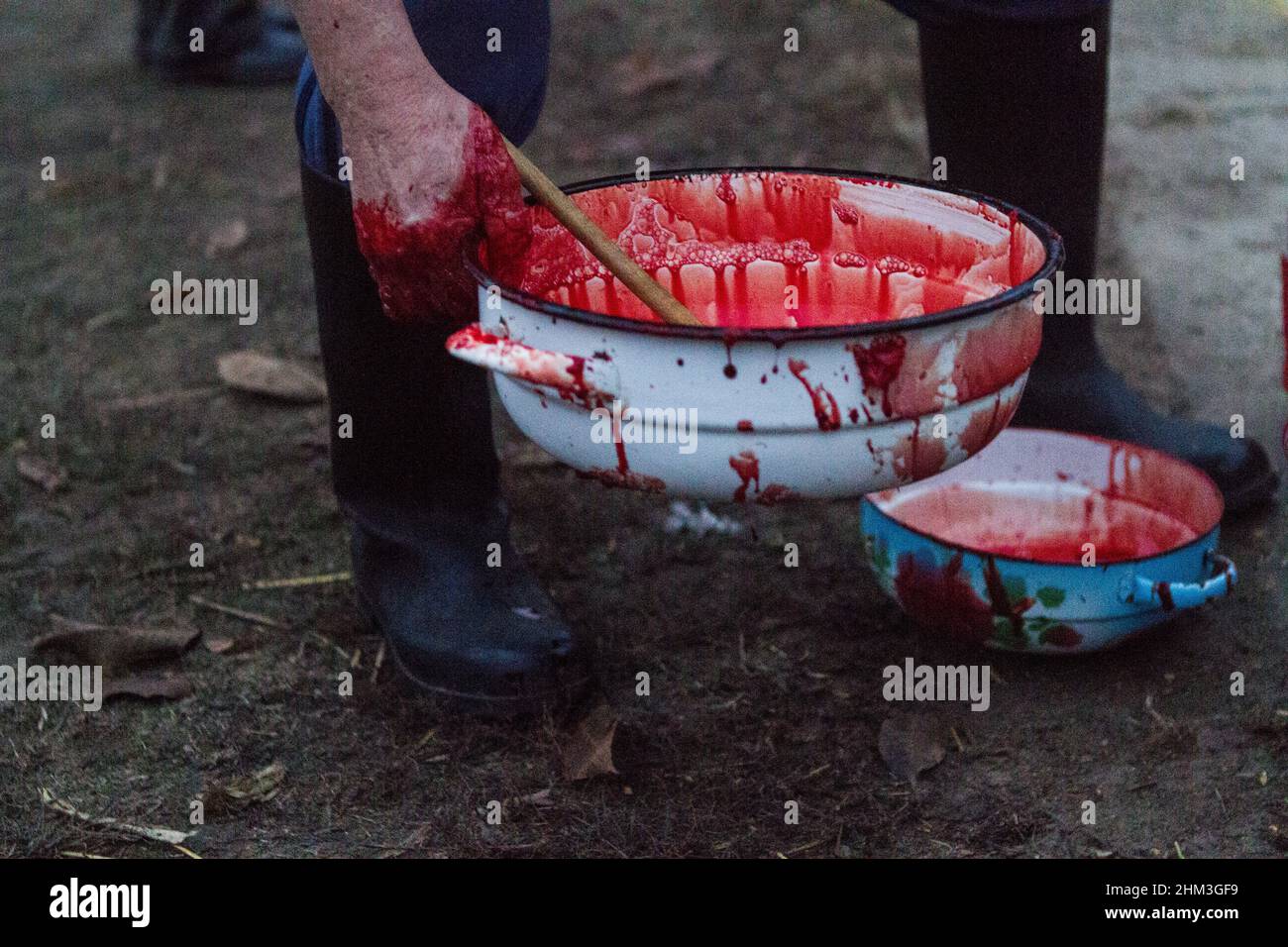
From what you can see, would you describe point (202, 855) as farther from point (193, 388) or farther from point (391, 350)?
point (193, 388)

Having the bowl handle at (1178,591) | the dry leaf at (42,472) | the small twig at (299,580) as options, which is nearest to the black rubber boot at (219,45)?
the dry leaf at (42,472)

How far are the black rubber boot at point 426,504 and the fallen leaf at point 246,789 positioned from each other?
7.6 inches

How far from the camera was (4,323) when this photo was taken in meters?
2.71

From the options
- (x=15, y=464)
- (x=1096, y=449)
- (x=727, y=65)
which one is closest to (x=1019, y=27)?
(x=1096, y=449)

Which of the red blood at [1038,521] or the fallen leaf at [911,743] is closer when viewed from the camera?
the fallen leaf at [911,743]

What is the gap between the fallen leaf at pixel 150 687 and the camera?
66.0 inches

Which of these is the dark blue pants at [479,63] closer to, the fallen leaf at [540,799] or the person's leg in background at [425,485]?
the person's leg in background at [425,485]

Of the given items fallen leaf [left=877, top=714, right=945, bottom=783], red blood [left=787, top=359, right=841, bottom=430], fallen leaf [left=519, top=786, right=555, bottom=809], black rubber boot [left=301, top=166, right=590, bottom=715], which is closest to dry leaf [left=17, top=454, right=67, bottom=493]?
black rubber boot [left=301, top=166, right=590, bottom=715]

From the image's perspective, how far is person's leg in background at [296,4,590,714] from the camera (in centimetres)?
158

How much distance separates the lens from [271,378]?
2445 mm

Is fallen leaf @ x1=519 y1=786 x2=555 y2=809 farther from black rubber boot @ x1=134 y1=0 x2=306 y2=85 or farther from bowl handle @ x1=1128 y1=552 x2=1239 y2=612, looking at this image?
black rubber boot @ x1=134 y1=0 x2=306 y2=85

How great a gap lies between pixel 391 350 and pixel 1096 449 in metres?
0.87

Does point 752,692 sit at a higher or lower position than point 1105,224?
lower

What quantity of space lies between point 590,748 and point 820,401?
57cm
